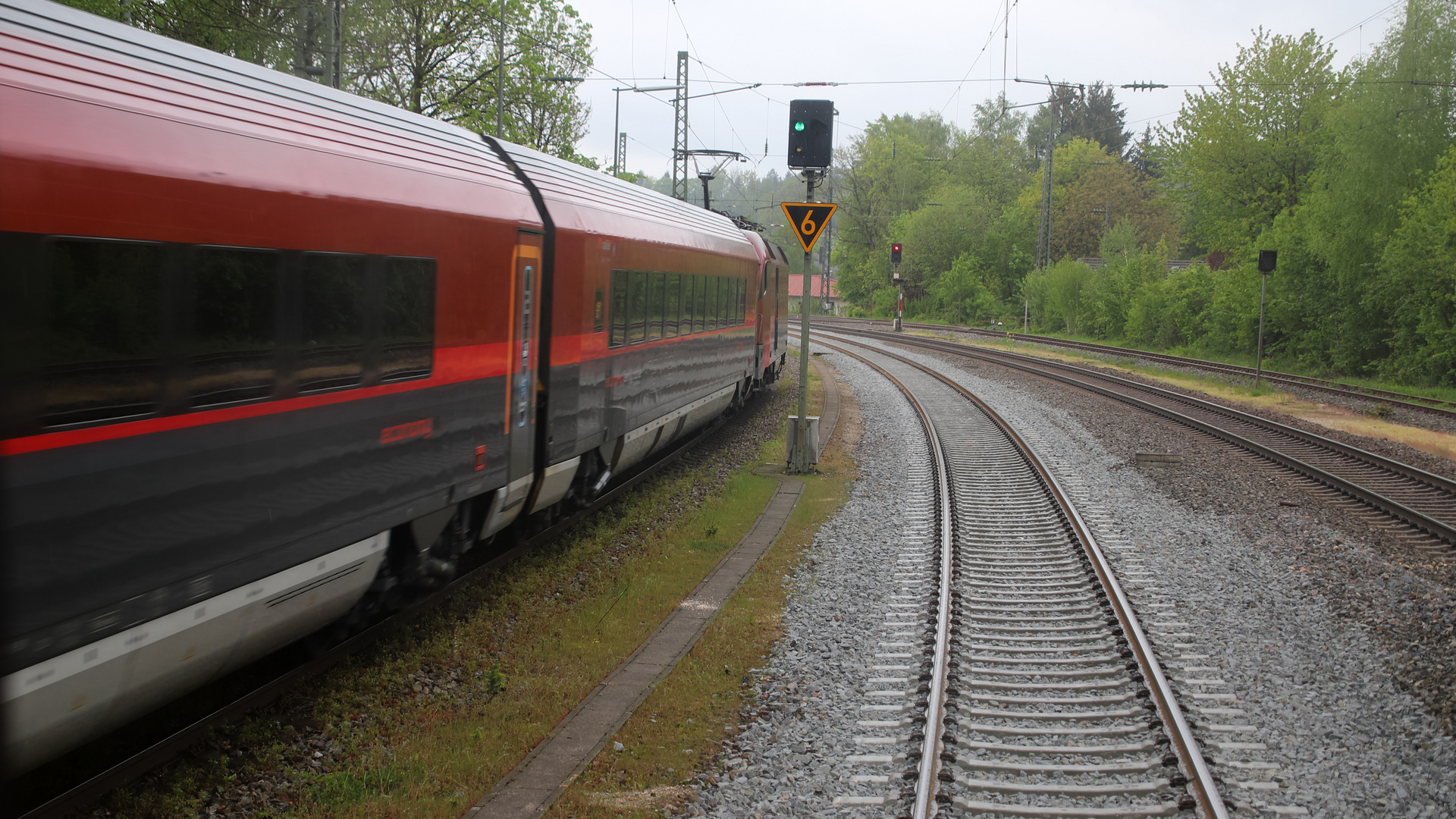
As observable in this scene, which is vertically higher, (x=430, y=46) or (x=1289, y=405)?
(x=430, y=46)

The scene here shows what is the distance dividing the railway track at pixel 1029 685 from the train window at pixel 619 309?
3.58m

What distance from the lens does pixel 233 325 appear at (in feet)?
15.1

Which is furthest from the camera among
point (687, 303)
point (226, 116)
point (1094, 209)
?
point (1094, 209)

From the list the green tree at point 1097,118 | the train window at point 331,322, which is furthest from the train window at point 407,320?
the green tree at point 1097,118

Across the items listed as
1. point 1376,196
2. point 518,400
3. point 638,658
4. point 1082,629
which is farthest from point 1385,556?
point 1376,196

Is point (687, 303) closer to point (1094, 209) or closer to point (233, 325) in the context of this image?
point (233, 325)

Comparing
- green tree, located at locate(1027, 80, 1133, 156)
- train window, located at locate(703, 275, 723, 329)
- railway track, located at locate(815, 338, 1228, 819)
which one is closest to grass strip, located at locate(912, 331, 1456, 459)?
railway track, located at locate(815, 338, 1228, 819)

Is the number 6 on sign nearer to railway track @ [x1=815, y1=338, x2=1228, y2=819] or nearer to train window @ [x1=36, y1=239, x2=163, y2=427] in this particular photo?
railway track @ [x1=815, y1=338, x2=1228, y2=819]

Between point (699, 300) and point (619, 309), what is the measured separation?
3870 mm

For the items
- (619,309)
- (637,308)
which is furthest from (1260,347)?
(619,309)

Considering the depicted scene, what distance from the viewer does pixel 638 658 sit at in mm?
6969

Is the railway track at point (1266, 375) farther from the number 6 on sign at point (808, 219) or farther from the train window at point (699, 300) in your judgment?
the train window at point (699, 300)

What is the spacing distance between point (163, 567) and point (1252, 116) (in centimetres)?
4089

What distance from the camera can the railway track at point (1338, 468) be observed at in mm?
11109
